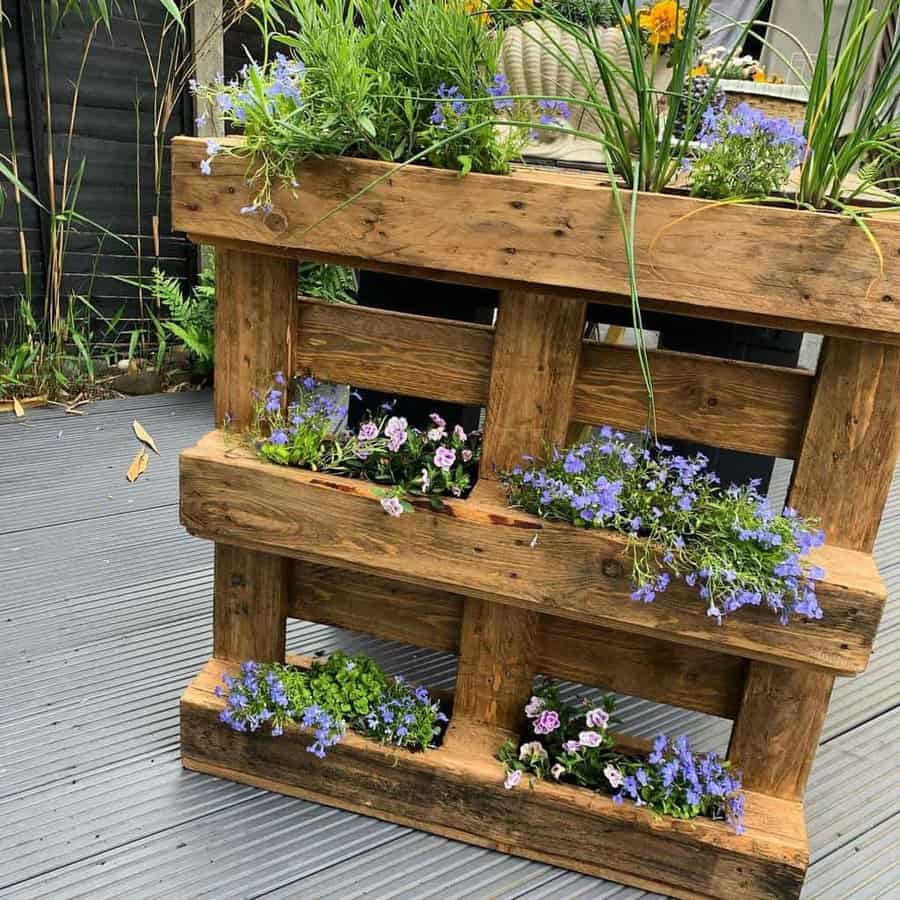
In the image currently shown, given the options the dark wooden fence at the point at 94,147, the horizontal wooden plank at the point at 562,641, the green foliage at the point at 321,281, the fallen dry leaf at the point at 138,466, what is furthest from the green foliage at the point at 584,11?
the dark wooden fence at the point at 94,147

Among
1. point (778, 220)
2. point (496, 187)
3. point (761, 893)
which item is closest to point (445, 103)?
point (496, 187)

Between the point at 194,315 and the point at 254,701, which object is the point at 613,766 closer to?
the point at 254,701

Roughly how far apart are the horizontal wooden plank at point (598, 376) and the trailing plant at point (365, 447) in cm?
6

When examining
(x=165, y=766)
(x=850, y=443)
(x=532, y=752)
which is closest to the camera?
(x=850, y=443)

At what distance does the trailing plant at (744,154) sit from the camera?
119 cm

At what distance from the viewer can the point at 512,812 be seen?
150 cm

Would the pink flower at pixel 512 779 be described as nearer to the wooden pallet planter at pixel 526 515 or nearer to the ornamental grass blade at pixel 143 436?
the wooden pallet planter at pixel 526 515

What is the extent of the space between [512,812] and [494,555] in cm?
47

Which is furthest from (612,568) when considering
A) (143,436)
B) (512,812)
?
(143,436)

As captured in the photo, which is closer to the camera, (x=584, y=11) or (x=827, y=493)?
(x=827, y=493)

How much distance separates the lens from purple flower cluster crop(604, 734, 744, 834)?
1.41 meters

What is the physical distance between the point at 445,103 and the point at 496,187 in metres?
0.13

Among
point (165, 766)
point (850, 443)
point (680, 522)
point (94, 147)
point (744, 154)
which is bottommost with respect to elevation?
point (165, 766)

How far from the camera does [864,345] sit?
1.21m
